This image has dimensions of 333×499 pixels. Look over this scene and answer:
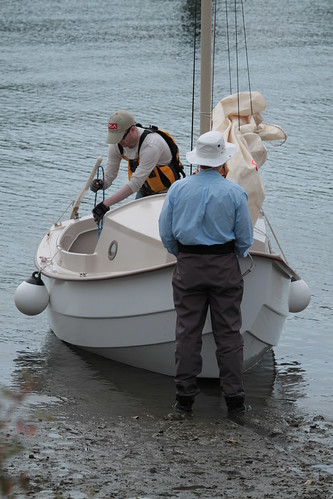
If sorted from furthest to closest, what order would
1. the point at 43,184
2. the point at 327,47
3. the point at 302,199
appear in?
the point at 327,47 < the point at 43,184 < the point at 302,199

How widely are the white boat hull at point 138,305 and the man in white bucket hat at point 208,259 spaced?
40 cm

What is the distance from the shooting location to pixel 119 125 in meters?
8.74

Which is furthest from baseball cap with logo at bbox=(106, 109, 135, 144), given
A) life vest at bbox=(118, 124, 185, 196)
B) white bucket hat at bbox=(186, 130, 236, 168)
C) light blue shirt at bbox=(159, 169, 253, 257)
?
light blue shirt at bbox=(159, 169, 253, 257)

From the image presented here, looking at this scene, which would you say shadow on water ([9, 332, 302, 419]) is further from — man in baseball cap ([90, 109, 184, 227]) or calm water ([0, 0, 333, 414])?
man in baseball cap ([90, 109, 184, 227])

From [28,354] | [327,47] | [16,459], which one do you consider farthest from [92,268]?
[327,47]

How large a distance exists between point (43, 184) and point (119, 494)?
469 inches

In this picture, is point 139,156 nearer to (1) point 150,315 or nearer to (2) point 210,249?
(1) point 150,315

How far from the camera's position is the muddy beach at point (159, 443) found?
597cm

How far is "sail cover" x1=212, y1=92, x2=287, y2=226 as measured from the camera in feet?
26.8

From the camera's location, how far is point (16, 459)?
20.7 ft

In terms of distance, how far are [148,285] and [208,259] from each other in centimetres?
96

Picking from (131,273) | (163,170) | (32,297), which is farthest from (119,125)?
(32,297)

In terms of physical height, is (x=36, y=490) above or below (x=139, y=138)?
below

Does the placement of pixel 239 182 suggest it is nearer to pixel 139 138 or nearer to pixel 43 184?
pixel 139 138
